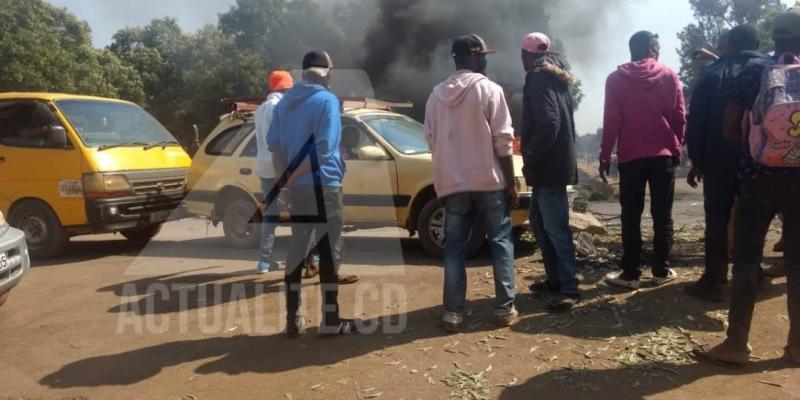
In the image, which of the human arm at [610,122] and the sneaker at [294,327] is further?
the human arm at [610,122]

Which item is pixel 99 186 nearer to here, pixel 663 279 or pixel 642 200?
pixel 642 200

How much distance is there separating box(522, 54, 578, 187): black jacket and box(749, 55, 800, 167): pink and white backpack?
4.33 feet

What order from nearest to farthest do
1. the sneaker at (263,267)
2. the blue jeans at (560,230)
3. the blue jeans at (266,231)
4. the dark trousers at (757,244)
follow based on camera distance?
the dark trousers at (757,244), the blue jeans at (560,230), the blue jeans at (266,231), the sneaker at (263,267)

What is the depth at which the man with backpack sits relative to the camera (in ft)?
10.3

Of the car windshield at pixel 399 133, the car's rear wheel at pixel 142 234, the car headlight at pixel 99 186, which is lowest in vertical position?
the car's rear wheel at pixel 142 234

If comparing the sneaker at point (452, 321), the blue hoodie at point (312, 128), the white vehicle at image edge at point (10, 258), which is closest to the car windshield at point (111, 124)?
the white vehicle at image edge at point (10, 258)

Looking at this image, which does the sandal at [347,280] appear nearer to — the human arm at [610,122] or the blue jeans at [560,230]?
the blue jeans at [560,230]

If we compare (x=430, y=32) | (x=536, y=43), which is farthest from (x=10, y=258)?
(x=430, y=32)

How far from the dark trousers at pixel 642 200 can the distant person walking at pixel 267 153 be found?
299 cm

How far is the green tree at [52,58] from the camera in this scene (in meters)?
23.1

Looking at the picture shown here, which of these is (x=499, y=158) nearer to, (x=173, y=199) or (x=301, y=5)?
(x=173, y=199)

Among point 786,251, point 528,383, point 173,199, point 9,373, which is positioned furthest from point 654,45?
point 173,199

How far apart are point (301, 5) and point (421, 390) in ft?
99.1

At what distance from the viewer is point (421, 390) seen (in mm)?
3354
